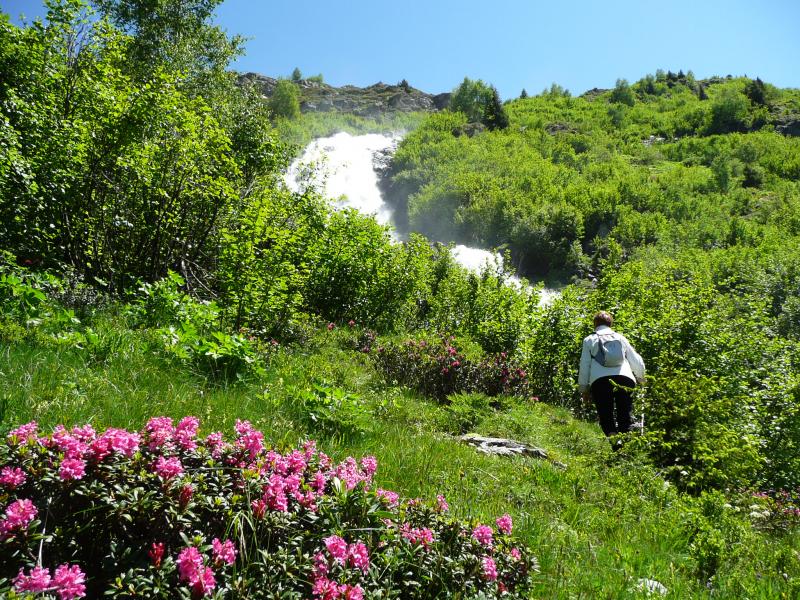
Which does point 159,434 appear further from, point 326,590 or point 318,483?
point 326,590

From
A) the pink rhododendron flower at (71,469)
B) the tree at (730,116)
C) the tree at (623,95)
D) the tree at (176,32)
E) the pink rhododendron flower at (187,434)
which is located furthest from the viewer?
the tree at (623,95)

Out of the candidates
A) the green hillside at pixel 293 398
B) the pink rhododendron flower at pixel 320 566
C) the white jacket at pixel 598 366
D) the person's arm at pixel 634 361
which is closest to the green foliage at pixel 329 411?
the green hillside at pixel 293 398

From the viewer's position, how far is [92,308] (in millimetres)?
6141

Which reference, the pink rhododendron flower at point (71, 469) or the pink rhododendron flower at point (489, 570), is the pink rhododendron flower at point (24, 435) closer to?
the pink rhododendron flower at point (71, 469)

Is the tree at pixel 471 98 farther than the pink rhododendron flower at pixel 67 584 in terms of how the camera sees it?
Yes

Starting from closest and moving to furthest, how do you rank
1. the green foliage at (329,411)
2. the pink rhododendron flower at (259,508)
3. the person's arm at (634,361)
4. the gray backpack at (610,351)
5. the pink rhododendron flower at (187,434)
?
the pink rhododendron flower at (259,508), the pink rhododendron flower at (187,434), the green foliage at (329,411), the gray backpack at (610,351), the person's arm at (634,361)

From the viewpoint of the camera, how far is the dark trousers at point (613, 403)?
6.44m

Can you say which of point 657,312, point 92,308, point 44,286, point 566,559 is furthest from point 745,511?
point 44,286

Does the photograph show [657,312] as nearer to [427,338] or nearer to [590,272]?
[427,338]

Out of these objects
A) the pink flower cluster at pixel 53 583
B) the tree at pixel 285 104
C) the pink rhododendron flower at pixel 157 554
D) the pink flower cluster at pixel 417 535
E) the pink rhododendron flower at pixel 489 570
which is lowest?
the pink rhododendron flower at pixel 489 570

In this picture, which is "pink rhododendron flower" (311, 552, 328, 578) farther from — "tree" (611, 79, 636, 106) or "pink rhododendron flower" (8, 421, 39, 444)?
"tree" (611, 79, 636, 106)

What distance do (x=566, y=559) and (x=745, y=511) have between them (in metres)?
3.12

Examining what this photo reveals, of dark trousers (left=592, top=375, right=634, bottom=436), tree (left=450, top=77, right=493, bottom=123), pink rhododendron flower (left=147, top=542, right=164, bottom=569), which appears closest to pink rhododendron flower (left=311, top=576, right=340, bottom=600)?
pink rhododendron flower (left=147, top=542, right=164, bottom=569)

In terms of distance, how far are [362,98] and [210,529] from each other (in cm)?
13995
